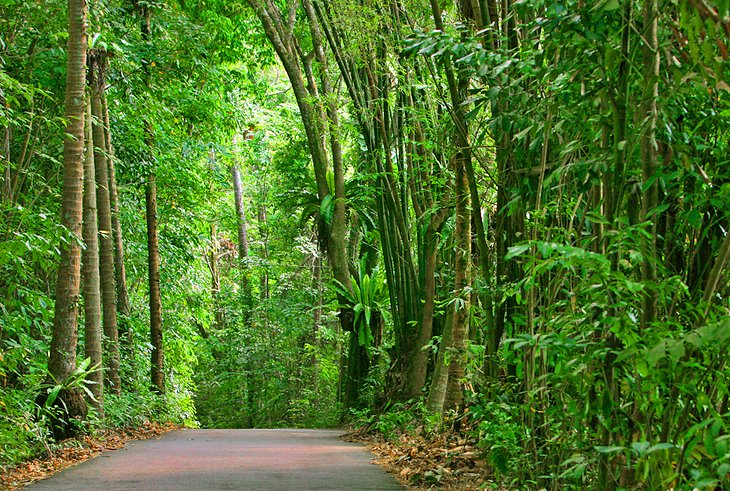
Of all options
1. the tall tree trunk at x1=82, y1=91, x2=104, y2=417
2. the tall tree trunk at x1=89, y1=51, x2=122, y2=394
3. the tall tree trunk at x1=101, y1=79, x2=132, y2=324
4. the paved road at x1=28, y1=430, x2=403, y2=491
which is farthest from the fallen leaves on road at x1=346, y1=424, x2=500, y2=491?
the tall tree trunk at x1=101, y1=79, x2=132, y2=324

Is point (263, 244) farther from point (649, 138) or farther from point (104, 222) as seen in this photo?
point (649, 138)

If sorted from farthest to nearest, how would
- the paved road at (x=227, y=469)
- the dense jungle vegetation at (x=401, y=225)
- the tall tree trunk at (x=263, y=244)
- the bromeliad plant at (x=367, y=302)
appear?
the tall tree trunk at (x=263, y=244), the bromeliad plant at (x=367, y=302), the paved road at (x=227, y=469), the dense jungle vegetation at (x=401, y=225)

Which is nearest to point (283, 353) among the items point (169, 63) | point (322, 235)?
point (322, 235)

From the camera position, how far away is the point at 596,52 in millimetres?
4438

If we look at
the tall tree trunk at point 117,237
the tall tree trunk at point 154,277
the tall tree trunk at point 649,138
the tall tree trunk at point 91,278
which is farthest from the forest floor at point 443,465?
the tall tree trunk at point 154,277

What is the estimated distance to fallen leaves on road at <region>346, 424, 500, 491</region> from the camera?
810 centimetres

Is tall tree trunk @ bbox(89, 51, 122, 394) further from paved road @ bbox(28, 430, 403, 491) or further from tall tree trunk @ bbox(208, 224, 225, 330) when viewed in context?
tall tree trunk @ bbox(208, 224, 225, 330)

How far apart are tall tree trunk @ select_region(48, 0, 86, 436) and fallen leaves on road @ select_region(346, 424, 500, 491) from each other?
434cm

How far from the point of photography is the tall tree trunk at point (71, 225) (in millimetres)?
12172

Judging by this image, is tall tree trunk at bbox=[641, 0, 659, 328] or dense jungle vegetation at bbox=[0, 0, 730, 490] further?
dense jungle vegetation at bbox=[0, 0, 730, 490]

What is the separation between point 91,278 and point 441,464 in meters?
7.61

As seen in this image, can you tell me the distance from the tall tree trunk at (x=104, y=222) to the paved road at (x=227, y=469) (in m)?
3.87

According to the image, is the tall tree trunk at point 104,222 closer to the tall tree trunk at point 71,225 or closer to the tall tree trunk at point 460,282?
the tall tree trunk at point 71,225

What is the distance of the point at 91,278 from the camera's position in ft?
46.9
